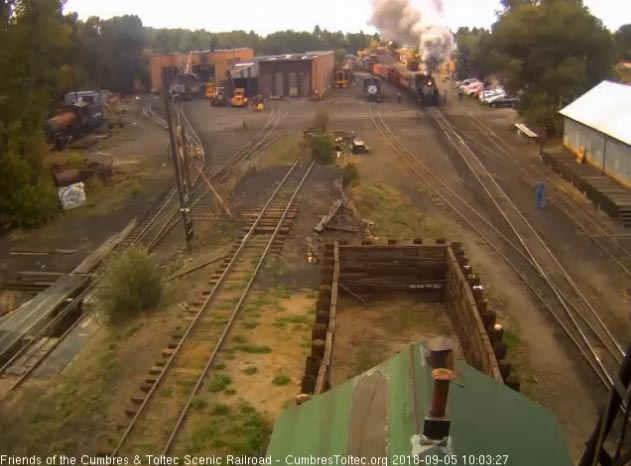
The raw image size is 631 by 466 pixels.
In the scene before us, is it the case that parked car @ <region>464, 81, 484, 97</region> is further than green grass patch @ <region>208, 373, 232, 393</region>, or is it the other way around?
parked car @ <region>464, 81, 484, 97</region>

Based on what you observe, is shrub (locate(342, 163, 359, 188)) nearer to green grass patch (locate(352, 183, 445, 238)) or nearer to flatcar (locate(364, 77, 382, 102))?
green grass patch (locate(352, 183, 445, 238))

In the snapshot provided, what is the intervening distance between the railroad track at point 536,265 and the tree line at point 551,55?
966cm

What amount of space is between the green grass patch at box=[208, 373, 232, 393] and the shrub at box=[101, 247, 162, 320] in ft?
12.2

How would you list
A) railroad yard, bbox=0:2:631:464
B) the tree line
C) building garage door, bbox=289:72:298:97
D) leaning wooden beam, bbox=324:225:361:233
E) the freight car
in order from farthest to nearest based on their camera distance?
building garage door, bbox=289:72:298:97
the freight car
the tree line
leaning wooden beam, bbox=324:225:361:233
railroad yard, bbox=0:2:631:464

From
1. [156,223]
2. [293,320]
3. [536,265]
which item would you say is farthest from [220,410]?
[156,223]

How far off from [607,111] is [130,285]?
69.2 ft

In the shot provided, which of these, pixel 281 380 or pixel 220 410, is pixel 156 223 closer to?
pixel 281 380

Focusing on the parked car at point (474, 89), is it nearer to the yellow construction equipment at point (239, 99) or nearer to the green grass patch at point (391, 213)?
the yellow construction equipment at point (239, 99)

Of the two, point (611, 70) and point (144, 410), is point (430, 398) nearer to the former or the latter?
point (144, 410)

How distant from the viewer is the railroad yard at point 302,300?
8719 millimetres

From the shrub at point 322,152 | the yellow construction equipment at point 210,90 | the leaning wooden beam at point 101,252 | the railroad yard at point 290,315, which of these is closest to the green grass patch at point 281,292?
the railroad yard at point 290,315

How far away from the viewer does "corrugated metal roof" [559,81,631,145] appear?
2344 centimetres

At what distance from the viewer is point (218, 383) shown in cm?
1005

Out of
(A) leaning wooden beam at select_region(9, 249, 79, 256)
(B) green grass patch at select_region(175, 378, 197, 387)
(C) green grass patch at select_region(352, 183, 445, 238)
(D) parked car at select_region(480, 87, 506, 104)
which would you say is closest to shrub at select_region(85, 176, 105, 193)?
(A) leaning wooden beam at select_region(9, 249, 79, 256)
